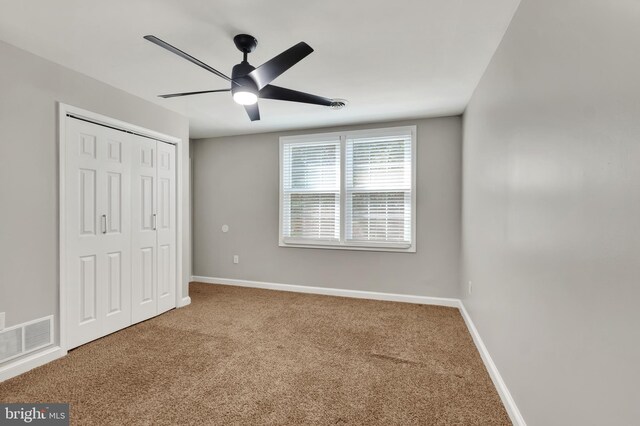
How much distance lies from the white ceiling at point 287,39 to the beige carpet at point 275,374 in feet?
7.82

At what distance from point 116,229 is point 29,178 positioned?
850 millimetres

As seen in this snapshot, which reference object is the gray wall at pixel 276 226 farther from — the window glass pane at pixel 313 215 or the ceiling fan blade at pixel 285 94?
the ceiling fan blade at pixel 285 94

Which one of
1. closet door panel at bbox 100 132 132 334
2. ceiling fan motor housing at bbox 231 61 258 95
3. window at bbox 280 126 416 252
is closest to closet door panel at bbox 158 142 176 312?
closet door panel at bbox 100 132 132 334

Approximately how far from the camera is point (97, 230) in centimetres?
295

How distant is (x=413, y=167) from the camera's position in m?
4.14

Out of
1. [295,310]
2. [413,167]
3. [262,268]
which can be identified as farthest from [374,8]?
[262,268]

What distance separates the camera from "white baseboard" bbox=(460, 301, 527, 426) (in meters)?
1.77

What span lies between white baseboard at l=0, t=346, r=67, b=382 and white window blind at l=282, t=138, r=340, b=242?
283 centimetres

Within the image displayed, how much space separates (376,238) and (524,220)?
2.66 meters

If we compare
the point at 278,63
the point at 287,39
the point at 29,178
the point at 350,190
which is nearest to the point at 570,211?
the point at 278,63

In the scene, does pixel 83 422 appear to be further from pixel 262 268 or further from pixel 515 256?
pixel 262 268

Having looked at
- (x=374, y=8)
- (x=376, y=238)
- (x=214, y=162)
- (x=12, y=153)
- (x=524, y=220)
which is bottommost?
(x=376, y=238)

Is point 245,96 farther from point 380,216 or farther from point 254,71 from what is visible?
point 380,216

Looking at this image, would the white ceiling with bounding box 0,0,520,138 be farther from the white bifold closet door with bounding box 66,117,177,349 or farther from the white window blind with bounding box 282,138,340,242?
the white window blind with bounding box 282,138,340,242
